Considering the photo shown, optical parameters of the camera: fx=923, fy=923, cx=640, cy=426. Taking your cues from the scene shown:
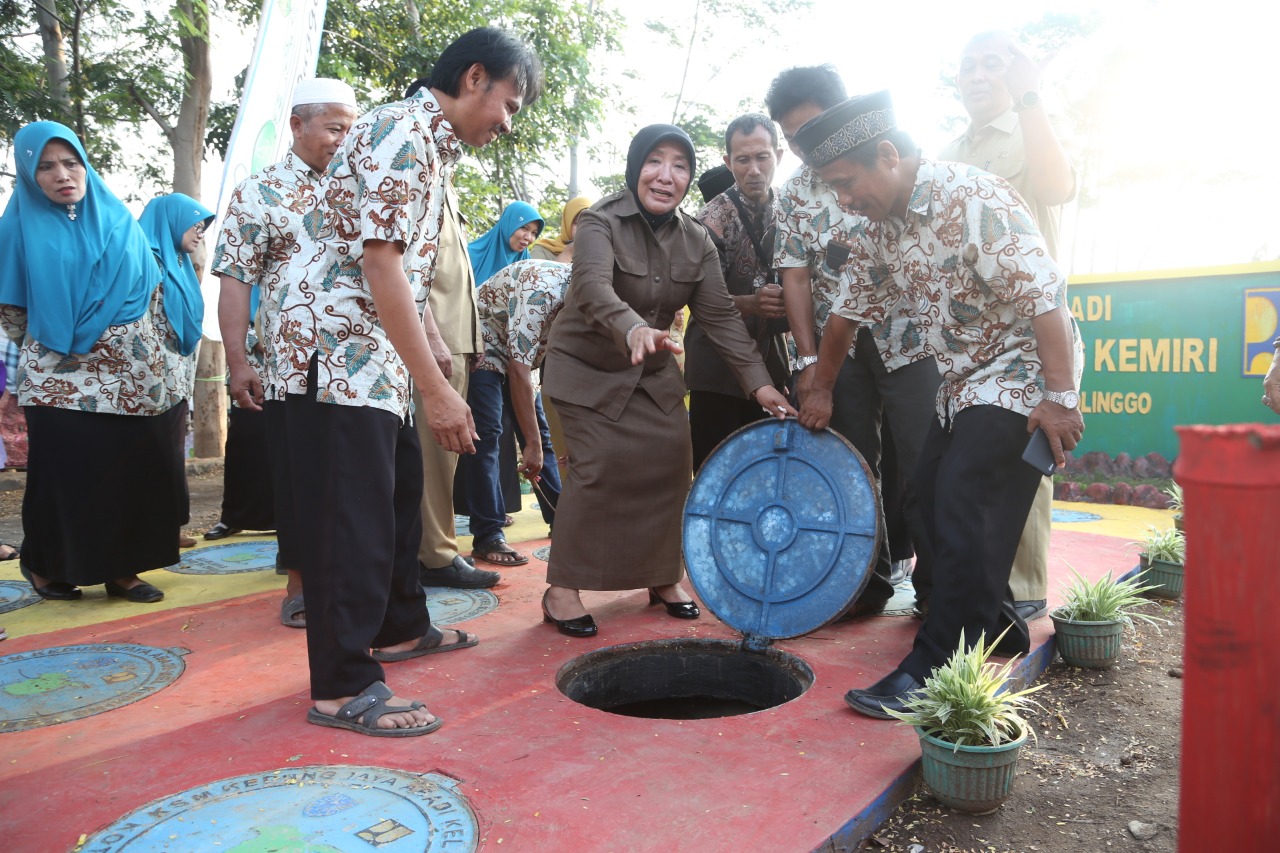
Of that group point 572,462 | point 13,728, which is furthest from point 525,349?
point 13,728

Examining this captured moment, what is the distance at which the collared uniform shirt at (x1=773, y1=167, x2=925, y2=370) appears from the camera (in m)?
3.33

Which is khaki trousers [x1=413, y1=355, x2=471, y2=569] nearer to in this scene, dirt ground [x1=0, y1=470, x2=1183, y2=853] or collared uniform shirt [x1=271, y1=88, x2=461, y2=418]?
collared uniform shirt [x1=271, y1=88, x2=461, y2=418]

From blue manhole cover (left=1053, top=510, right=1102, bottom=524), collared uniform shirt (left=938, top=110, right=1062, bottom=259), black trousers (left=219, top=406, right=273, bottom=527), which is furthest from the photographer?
blue manhole cover (left=1053, top=510, right=1102, bottom=524)

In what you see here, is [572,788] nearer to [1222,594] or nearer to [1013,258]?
[1222,594]

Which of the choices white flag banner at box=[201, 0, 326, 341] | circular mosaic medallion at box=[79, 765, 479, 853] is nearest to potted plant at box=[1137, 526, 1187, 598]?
circular mosaic medallion at box=[79, 765, 479, 853]

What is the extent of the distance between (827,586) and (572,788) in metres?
1.19

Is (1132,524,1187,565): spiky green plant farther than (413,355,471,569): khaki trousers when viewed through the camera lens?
Yes

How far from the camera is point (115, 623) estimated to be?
3.46 meters

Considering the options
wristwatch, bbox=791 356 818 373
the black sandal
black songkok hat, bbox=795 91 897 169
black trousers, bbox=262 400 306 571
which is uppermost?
black songkok hat, bbox=795 91 897 169

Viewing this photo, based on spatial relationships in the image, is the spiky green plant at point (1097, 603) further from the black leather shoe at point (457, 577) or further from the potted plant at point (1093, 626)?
the black leather shoe at point (457, 577)

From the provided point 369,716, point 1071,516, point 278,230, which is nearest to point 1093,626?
point 369,716

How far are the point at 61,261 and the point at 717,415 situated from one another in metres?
2.74

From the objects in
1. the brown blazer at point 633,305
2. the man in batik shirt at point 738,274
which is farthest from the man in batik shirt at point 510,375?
the man in batik shirt at point 738,274

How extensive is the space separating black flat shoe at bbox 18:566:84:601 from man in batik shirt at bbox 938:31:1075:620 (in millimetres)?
3797
